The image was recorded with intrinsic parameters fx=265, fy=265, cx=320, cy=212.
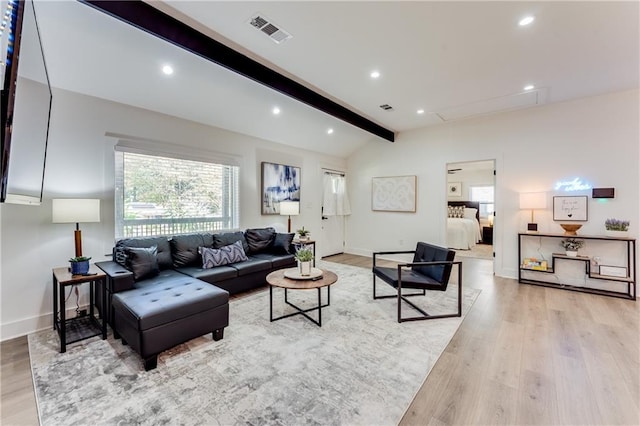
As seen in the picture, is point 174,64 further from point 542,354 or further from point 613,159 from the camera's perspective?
point 613,159

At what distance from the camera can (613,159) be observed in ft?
13.0

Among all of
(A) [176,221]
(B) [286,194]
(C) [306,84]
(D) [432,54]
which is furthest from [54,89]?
(D) [432,54]

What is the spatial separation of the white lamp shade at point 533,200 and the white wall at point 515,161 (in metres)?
0.21

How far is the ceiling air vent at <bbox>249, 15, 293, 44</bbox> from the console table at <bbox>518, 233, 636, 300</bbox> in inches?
182

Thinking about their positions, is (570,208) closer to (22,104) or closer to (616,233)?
(616,233)

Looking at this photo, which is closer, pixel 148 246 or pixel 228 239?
pixel 148 246

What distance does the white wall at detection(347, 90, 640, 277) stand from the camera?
12.9 feet

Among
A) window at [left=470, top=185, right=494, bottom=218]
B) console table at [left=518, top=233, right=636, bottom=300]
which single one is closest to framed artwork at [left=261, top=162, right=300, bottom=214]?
console table at [left=518, top=233, right=636, bottom=300]

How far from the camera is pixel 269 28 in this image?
2459mm

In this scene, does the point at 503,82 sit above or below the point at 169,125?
above

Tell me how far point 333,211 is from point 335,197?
0.37 meters

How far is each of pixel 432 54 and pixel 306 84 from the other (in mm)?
1622

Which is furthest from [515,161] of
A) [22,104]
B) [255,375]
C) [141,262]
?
[22,104]

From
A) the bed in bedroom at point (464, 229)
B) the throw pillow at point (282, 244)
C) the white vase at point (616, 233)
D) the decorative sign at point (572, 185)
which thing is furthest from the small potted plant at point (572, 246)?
the throw pillow at point (282, 244)
